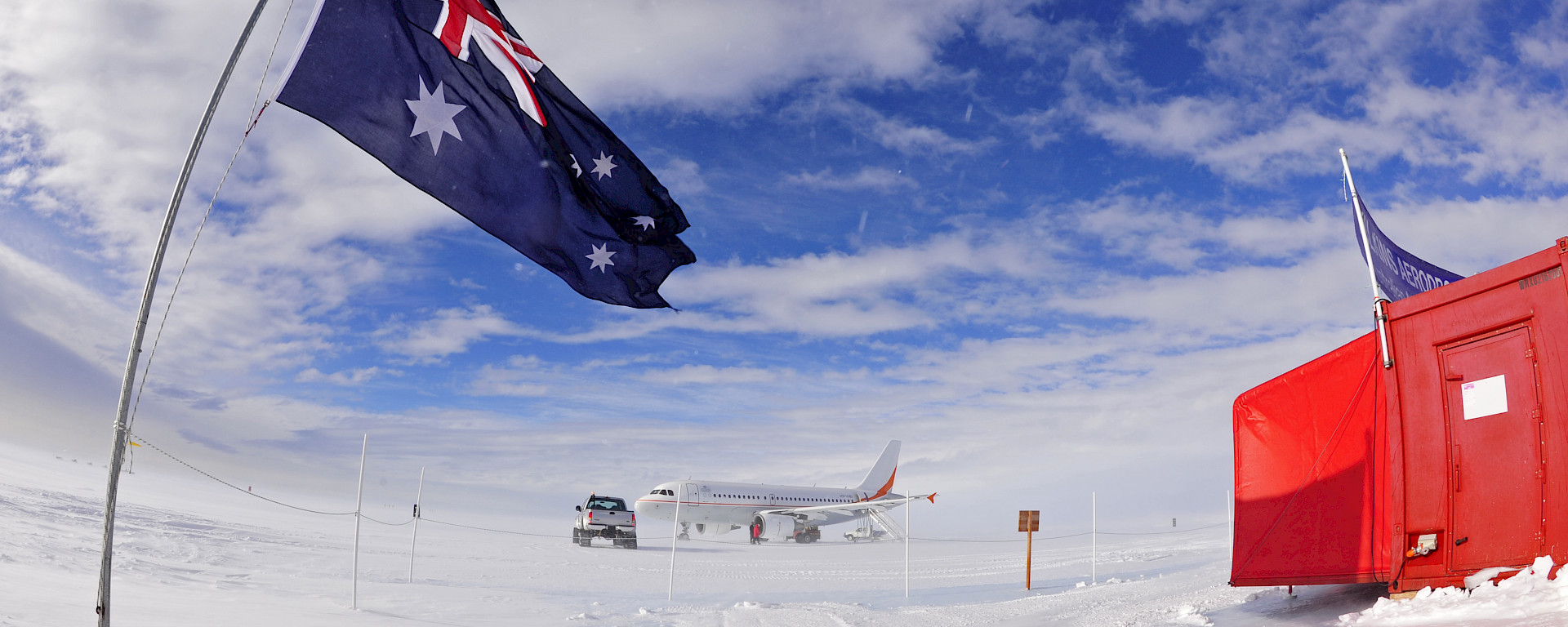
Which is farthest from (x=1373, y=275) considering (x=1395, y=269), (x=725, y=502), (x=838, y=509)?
(x=838, y=509)

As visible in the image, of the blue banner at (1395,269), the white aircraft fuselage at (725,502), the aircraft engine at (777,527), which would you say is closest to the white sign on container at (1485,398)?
the blue banner at (1395,269)

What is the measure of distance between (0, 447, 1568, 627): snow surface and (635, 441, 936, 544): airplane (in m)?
10.5

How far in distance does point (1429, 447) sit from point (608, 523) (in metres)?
26.5

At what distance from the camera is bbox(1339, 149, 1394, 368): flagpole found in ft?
24.5

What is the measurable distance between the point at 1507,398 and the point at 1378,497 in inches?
60.4

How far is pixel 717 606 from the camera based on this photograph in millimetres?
11805

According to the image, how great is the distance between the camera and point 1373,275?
26.4ft

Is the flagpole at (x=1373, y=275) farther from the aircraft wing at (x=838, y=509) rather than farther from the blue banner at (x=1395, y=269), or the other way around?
the aircraft wing at (x=838, y=509)

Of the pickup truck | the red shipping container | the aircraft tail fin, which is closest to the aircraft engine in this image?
the pickup truck

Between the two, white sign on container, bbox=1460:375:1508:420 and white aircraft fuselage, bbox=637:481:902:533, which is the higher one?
white sign on container, bbox=1460:375:1508:420

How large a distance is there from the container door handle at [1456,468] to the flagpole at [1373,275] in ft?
3.21

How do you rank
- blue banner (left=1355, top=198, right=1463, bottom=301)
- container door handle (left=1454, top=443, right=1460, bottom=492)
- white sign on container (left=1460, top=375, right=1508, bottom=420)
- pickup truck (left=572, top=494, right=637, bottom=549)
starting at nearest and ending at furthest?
white sign on container (left=1460, top=375, right=1508, bottom=420)
container door handle (left=1454, top=443, right=1460, bottom=492)
blue banner (left=1355, top=198, right=1463, bottom=301)
pickup truck (left=572, top=494, right=637, bottom=549)

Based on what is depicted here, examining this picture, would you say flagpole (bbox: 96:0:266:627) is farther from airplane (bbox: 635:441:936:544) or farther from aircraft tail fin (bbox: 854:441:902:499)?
aircraft tail fin (bbox: 854:441:902:499)

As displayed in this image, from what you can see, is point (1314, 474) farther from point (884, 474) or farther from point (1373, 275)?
point (884, 474)
